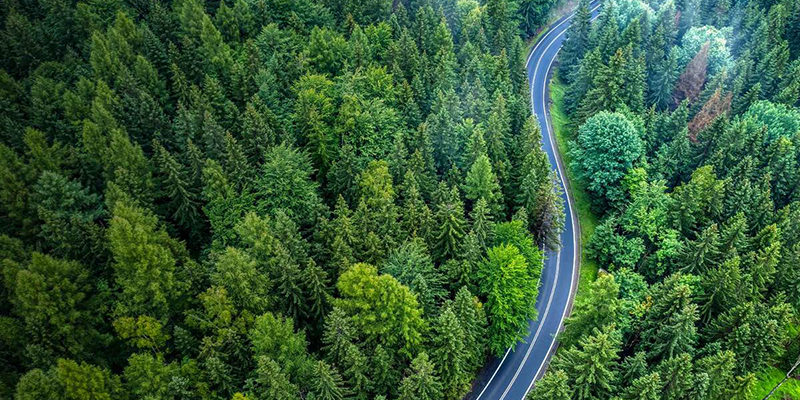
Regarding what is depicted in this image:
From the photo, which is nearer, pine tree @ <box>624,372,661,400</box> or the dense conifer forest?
pine tree @ <box>624,372,661,400</box>

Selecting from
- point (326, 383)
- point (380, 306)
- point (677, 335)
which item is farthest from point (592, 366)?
point (326, 383)

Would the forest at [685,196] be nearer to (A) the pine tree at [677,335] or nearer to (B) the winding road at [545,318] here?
(A) the pine tree at [677,335]

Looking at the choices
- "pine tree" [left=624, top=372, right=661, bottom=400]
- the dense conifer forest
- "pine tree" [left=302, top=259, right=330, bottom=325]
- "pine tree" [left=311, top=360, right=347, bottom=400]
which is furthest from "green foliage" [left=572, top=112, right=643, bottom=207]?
"pine tree" [left=311, top=360, right=347, bottom=400]

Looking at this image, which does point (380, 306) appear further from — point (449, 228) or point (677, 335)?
point (677, 335)

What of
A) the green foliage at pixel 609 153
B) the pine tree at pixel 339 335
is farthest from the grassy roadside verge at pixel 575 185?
the pine tree at pixel 339 335

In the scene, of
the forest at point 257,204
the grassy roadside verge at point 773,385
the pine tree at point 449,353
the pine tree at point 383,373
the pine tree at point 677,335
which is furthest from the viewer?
the grassy roadside verge at point 773,385

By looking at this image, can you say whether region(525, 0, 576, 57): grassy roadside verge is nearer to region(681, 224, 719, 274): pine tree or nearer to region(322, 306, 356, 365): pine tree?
region(681, 224, 719, 274): pine tree

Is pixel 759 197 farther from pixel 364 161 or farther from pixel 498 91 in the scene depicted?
pixel 364 161

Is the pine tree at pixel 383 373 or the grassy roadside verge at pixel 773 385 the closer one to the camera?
the pine tree at pixel 383 373
